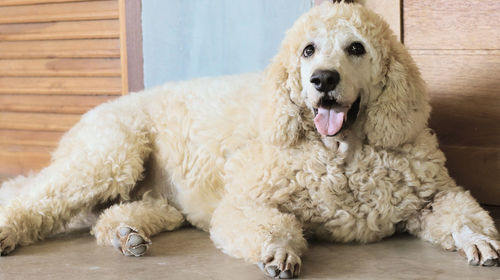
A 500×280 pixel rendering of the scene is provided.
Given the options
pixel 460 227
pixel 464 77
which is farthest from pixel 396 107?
pixel 464 77

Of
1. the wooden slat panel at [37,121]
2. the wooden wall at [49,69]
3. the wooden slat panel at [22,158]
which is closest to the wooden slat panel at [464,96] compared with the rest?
the wooden wall at [49,69]

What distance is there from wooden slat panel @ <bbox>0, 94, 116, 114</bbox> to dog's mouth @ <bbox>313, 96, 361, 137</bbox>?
94.2 inches

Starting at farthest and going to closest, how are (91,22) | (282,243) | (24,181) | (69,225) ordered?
(91,22)
(24,181)
(69,225)
(282,243)

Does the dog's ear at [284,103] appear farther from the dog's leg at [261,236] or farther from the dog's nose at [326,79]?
the dog's leg at [261,236]

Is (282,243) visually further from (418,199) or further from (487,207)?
(487,207)

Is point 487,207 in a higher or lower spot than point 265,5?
lower

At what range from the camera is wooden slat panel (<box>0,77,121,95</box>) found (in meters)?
4.98

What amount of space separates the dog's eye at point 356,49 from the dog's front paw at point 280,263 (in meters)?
0.92

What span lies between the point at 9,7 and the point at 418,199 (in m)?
3.67

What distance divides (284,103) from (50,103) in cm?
273

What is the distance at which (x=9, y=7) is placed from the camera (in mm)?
5324

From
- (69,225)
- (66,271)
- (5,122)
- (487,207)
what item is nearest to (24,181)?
(69,225)

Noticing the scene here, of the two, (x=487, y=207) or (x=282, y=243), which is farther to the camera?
(x=487, y=207)

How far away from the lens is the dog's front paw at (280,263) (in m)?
2.73
